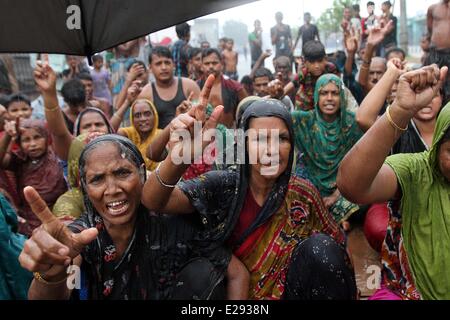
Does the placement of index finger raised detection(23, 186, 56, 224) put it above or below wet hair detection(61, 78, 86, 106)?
below

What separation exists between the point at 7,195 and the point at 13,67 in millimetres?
5532

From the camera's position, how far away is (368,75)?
15.7ft

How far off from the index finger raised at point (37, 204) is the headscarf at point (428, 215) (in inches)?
50.6

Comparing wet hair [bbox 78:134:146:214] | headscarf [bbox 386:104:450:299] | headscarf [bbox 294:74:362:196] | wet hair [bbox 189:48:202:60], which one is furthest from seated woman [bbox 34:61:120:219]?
wet hair [bbox 189:48:202:60]

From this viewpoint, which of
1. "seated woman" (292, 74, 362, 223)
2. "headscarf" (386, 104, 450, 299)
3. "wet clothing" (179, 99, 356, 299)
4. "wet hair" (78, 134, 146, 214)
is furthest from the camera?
"seated woman" (292, 74, 362, 223)

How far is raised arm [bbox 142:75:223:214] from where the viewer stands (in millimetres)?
2008

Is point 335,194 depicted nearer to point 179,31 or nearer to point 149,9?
point 149,9

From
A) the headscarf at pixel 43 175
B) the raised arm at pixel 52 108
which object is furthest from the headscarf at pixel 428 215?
the headscarf at pixel 43 175

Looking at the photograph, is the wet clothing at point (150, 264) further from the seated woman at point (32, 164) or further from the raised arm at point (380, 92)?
the seated woman at point (32, 164)

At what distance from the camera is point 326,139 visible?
13.1ft

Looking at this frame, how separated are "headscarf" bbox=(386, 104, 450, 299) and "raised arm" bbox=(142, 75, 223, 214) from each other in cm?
77

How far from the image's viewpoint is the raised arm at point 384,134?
1.74 m

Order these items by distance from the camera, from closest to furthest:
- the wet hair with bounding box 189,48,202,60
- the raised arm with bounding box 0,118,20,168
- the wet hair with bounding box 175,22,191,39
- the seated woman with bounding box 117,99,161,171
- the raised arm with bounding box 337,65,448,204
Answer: the raised arm with bounding box 337,65,448,204 < the raised arm with bounding box 0,118,20,168 < the seated woman with bounding box 117,99,161,171 < the wet hair with bounding box 189,48,202,60 < the wet hair with bounding box 175,22,191,39

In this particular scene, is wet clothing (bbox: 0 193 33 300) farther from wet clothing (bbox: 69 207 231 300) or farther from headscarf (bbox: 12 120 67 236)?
headscarf (bbox: 12 120 67 236)
